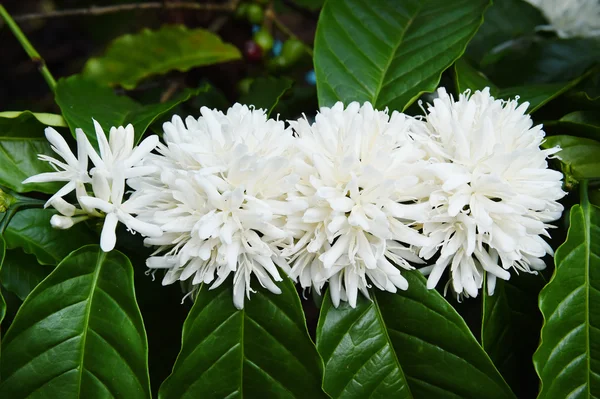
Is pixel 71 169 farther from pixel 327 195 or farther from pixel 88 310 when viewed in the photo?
pixel 327 195

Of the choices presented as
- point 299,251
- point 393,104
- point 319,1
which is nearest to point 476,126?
point 393,104

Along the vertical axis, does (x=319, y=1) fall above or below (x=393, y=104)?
above

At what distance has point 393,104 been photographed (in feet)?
2.60

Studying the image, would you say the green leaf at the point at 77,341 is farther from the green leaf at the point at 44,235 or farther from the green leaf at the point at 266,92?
the green leaf at the point at 266,92

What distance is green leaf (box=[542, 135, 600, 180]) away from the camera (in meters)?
0.77

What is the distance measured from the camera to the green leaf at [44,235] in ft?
2.45

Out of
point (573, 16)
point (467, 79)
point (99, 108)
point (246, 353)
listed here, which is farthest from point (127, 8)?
point (573, 16)

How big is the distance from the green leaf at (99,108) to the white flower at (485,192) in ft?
1.35

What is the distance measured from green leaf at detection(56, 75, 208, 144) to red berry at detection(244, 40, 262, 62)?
0.42m

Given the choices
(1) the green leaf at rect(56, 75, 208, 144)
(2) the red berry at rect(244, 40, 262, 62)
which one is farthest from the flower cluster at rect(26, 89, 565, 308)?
(2) the red berry at rect(244, 40, 262, 62)

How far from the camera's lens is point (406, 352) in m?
0.68

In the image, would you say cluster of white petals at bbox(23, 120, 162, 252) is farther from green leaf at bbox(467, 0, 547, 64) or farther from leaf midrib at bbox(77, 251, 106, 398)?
green leaf at bbox(467, 0, 547, 64)

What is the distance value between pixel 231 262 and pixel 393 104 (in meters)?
0.37

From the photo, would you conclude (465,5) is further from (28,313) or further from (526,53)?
(28,313)
